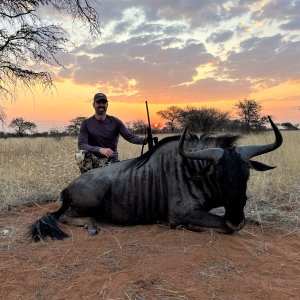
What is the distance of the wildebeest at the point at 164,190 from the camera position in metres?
4.24

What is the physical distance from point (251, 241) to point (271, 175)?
426 centimetres

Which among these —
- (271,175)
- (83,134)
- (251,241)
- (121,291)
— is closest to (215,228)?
(251,241)

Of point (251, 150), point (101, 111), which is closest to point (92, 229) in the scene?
point (251, 150)

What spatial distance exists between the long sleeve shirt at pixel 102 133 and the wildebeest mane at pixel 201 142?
3.15ft

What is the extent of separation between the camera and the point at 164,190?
4762mm

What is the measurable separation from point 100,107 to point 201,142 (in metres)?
1.91

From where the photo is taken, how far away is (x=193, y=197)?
4.54m

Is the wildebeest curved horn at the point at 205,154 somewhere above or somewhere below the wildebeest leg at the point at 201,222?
above

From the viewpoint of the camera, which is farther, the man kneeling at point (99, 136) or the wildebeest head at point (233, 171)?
the man kneeling at point (99, 136)

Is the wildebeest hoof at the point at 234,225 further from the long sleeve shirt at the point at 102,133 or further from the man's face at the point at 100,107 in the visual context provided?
the man's face at the point at 100,107

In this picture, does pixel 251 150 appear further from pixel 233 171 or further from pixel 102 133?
pixel 102 133

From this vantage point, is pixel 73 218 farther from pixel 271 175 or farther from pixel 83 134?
pixel 271 175

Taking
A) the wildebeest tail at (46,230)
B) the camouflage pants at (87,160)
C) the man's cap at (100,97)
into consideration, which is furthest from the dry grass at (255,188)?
the man's cap at (100,97)

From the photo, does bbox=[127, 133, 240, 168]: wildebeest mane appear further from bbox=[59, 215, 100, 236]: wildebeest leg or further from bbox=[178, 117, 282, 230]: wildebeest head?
bbox=[59, 215, 100, 236]: wildebeest leg
